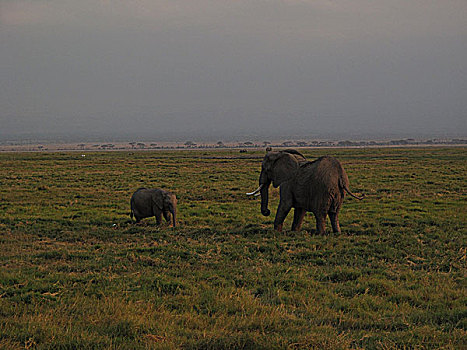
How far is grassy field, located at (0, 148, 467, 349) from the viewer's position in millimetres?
5609

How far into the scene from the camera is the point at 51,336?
549 cm

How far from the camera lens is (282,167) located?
14.4m

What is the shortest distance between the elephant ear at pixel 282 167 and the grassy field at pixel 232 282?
5.72 feet

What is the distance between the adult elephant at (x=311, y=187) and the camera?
1287 cm

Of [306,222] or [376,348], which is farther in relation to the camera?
[306,222]

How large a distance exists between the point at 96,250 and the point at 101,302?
4.79 metres

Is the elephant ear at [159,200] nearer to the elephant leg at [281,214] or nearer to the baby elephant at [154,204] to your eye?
the baby elephant at [154,204]

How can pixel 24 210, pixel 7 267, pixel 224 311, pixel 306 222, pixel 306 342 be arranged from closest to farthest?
1. pixel 306 342
2. pixel 224 311
3. pixel 7 267
4. pixel 306 222
5. pixel 24 210

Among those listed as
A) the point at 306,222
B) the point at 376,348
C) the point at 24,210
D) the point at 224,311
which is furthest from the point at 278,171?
the point at 24,210

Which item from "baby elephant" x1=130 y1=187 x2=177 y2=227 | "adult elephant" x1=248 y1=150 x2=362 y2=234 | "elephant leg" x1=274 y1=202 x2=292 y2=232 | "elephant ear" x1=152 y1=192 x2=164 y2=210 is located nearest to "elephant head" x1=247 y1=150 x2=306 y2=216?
"adult elephant" x1=248 y1=150 x2=362 y2=234

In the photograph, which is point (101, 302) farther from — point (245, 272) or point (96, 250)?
point (96, 250)

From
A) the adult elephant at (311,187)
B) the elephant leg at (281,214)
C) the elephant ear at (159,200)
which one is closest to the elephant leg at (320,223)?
the adult elephant at (311,187)

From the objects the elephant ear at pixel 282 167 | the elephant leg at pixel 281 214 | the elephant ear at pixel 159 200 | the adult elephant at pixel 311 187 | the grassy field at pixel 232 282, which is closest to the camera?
the grassy field at pixel 232 282

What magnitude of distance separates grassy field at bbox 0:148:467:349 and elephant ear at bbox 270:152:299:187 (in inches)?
68.7
